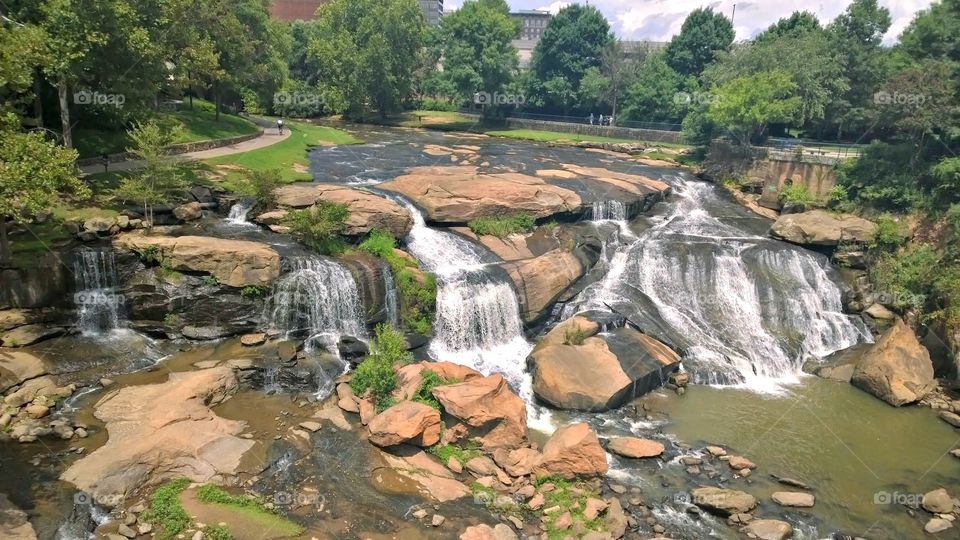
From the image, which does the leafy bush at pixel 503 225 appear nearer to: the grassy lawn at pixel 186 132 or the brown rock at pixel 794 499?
the grassy lawn at pixel 186 132

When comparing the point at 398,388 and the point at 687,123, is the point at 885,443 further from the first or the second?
the point at 687,123

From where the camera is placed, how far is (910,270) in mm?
27188

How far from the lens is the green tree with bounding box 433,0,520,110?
68875 mm

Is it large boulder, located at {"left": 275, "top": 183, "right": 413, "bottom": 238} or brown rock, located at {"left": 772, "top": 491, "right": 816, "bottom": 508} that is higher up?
large boulder, located at {"left": 275, "top": 183, "right": 413, "bottom": 238}

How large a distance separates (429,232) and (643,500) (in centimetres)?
1592

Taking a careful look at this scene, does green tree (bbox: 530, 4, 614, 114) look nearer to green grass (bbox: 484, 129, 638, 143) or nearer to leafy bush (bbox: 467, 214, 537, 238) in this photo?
green grass (bbox: 484, 129, 638, 143)

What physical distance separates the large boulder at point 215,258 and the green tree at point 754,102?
3339cm
